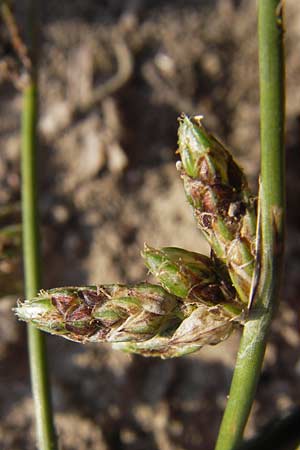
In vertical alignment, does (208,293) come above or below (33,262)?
below

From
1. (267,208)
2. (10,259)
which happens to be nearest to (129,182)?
(10,259)

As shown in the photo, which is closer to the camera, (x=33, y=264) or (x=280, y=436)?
(x=280, y=436)

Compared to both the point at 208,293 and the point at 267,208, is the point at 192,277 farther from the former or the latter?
the point at 267,208

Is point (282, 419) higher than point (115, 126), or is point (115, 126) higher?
point (115, 126)

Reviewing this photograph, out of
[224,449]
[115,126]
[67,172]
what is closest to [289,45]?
[115,126]

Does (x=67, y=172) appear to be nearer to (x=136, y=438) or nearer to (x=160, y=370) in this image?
(x=160, y=370)

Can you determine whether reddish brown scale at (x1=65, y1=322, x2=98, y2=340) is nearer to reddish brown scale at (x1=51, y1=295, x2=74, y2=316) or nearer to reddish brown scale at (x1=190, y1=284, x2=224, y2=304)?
reddish brown scale at (x1=51, y1=295, x2=74, y2=316)

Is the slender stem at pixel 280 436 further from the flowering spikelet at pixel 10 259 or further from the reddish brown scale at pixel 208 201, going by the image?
the flowering spikelet at pixel 10 259
